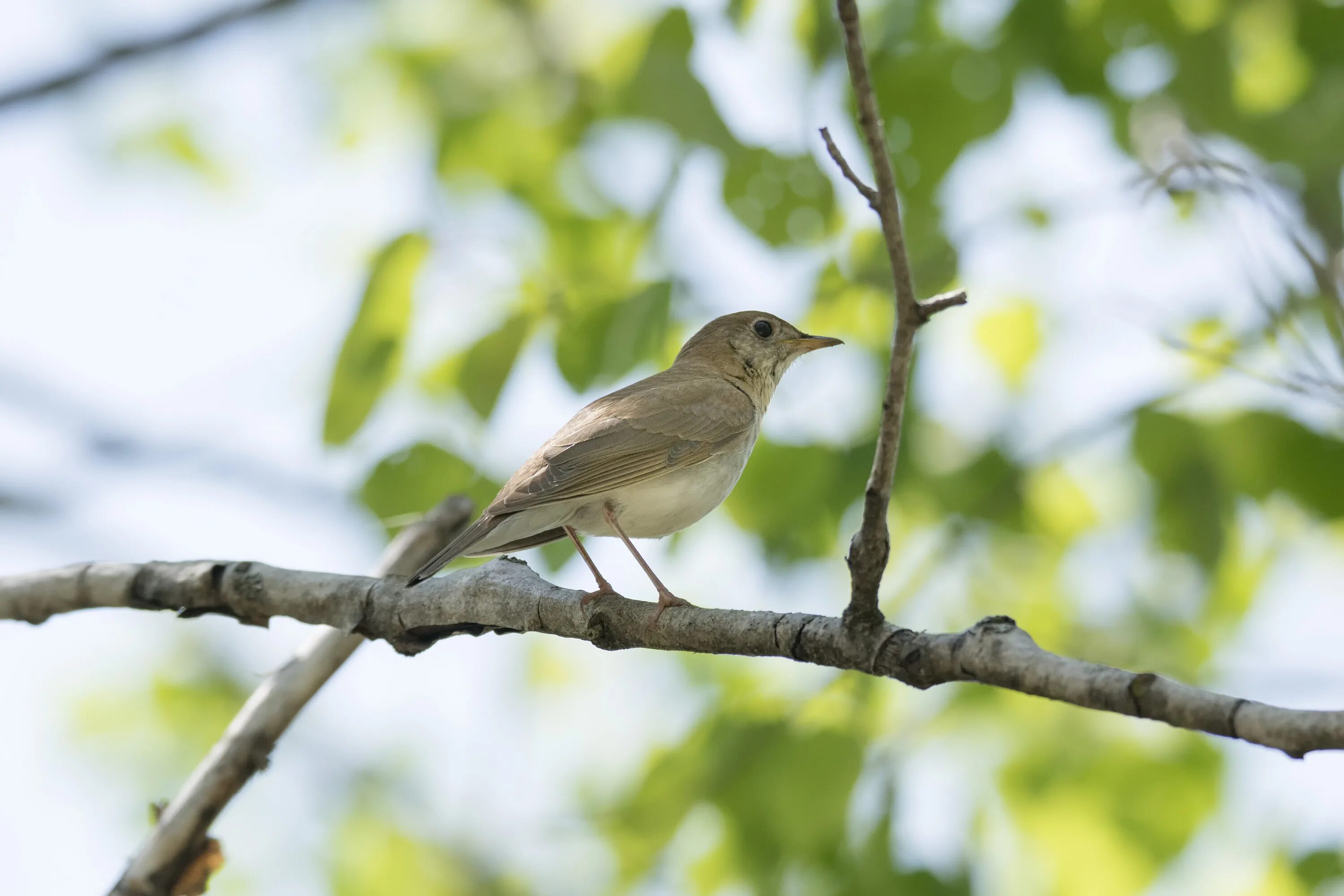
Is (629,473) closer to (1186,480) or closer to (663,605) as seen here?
(663,605)

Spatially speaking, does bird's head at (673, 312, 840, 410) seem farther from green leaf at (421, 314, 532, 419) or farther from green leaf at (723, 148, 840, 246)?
green leaf at (421, 314, 532, 419)

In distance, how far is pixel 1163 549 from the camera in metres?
5.91

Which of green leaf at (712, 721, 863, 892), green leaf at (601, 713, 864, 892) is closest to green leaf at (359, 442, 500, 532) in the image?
green leaf at (601, 713, 864, 892)

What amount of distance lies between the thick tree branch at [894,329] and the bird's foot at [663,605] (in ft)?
2.94

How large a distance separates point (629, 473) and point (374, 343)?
4.27ft

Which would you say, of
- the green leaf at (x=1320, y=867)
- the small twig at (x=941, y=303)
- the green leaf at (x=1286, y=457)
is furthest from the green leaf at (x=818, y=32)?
the green leaf at (x=1320, y=867)

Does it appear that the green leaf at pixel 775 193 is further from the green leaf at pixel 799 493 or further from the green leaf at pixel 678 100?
the green leaf at pixel 799 493

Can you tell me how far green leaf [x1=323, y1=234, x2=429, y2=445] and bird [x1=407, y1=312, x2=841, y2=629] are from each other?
2.44 feet

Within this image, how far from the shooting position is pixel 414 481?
539cm

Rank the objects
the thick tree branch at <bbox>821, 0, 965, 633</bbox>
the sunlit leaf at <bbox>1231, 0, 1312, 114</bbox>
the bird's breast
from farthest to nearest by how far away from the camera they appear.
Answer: the sunlit leaf at <bbox>1231, 0, 1312, 114</bbox>, the bird's breast, the thick tree branch at <bbox>821, 0, 965, 633</bbox>

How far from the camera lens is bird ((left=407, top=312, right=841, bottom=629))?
4.91m

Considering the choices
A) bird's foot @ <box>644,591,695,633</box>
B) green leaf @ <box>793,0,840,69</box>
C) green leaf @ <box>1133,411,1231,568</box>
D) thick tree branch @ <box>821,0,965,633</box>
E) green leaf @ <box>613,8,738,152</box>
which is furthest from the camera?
green leaf @ <box>1133,411,1231,568</box>

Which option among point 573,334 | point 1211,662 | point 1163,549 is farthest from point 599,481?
point 1211,662

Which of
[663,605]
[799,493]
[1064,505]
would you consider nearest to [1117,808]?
[1064,505]
